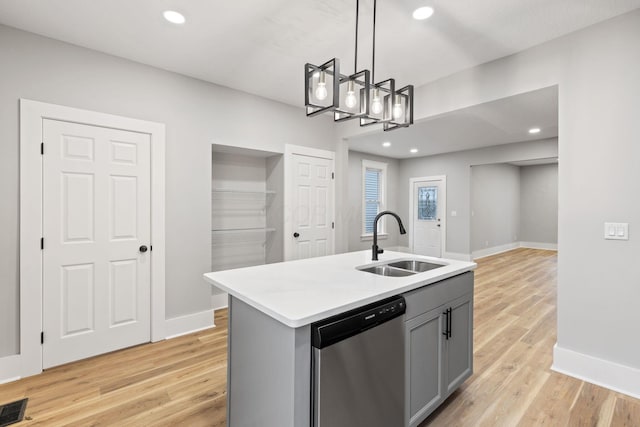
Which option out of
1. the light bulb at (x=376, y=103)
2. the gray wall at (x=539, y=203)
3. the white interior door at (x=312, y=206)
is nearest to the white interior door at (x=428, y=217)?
the gray wall at (x=539, y=203)

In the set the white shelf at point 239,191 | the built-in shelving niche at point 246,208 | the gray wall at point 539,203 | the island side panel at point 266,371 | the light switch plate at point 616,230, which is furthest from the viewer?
the gray wall at point 539,203

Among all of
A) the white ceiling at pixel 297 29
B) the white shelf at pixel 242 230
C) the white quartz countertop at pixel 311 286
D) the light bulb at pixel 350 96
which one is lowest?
the white quartz countertop at pixel 311 286

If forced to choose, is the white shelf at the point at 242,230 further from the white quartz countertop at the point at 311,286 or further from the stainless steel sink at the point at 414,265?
the stainless steel sink at the point at 414,265

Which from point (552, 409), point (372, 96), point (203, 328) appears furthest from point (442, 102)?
point (203, 328)

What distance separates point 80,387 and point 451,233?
7.24 metres

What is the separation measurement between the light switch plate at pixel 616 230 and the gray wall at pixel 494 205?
5.32 meters

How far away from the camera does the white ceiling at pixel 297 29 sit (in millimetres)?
2119

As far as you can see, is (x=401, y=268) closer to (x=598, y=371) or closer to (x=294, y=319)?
(x=294, y=319)

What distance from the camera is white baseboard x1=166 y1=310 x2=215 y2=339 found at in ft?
10.3

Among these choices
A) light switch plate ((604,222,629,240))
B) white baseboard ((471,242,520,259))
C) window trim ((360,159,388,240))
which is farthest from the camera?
white baseboard ((471,242,520,259))

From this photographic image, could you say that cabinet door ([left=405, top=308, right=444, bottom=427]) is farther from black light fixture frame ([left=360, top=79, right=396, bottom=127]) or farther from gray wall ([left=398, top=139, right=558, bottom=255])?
Result: gray wall ([left=398, top=139, right=558, bottom=255])

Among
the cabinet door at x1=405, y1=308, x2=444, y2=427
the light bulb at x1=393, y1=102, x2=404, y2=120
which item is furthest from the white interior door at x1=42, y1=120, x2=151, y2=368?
the cabinet door at x1=405, y1=308, x2=444, y2=427

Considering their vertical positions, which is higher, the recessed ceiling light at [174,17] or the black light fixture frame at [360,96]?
the recessed ceiling light at [174,17]

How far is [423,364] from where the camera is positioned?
1732 millimetres
